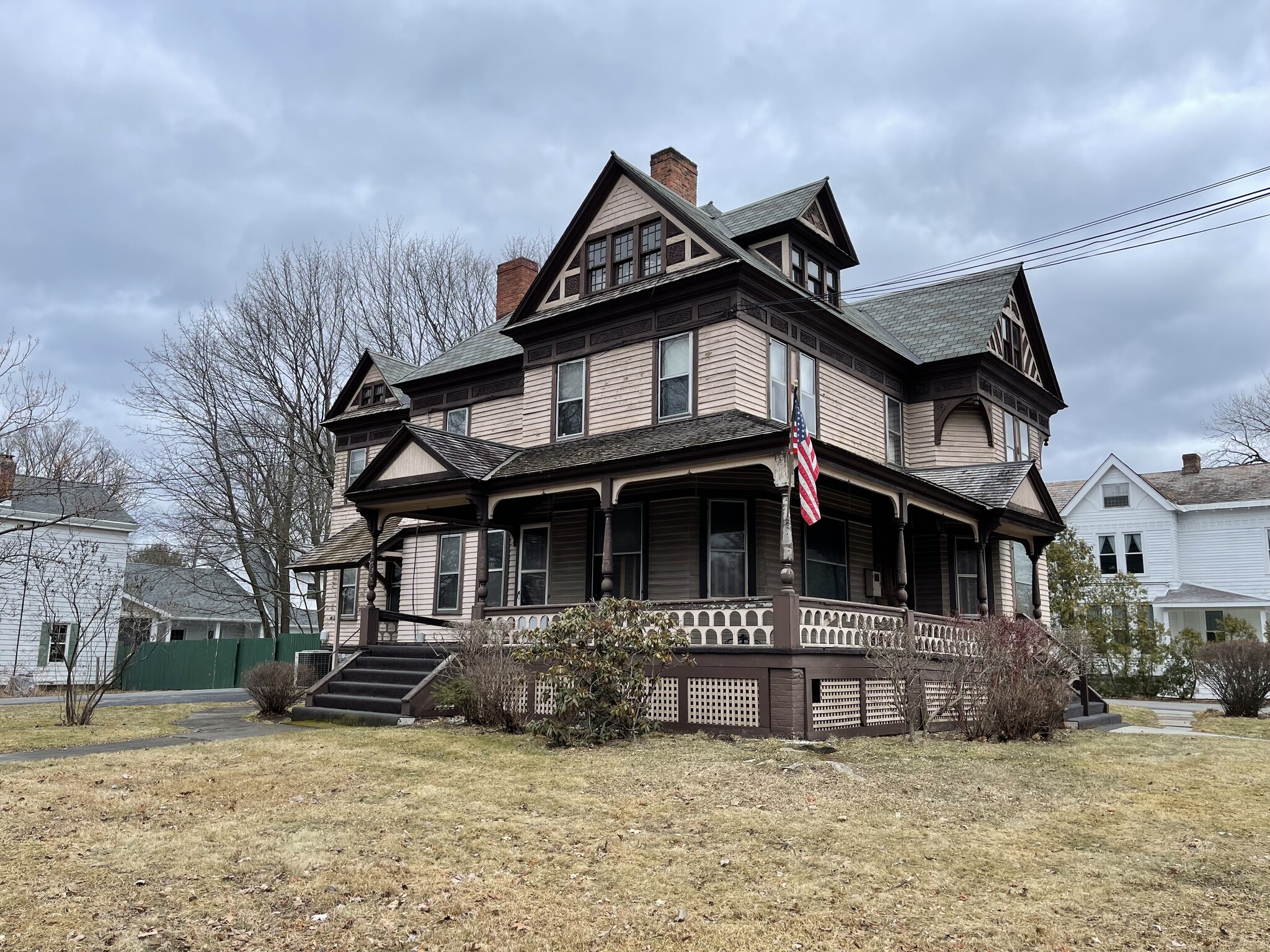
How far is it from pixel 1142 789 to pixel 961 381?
44.0ft

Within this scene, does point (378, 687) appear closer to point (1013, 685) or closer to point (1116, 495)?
point (1013, 685)

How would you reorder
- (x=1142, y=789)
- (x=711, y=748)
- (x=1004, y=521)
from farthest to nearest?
(x=1004, y=521), (x=711, y=748), (x=1142, y=789)

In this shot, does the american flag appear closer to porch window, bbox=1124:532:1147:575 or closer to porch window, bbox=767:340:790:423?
porch window, bbox=767:340:790:423

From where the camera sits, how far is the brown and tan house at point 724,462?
13.9m

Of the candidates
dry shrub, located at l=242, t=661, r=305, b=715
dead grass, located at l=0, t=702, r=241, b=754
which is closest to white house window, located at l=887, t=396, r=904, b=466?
dry shrub, located at l=242, t=661, r=305, b=715

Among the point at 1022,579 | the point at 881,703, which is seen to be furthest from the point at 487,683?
the point at 1022,579

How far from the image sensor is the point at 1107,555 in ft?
119

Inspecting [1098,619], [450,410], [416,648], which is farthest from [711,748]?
[1098,619]

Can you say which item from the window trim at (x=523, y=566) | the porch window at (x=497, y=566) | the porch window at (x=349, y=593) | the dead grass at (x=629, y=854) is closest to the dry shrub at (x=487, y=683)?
the dead grass at (x=629, y=854)

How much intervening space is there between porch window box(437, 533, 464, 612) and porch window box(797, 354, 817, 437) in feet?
29.7

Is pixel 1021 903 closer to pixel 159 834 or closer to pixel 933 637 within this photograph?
pixel 159 834

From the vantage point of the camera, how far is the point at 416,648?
1694cm

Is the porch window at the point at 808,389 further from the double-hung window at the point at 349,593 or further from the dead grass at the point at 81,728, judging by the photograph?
the double-hung window at the point at 349,593

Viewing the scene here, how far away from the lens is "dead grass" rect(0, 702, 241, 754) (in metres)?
12.3
